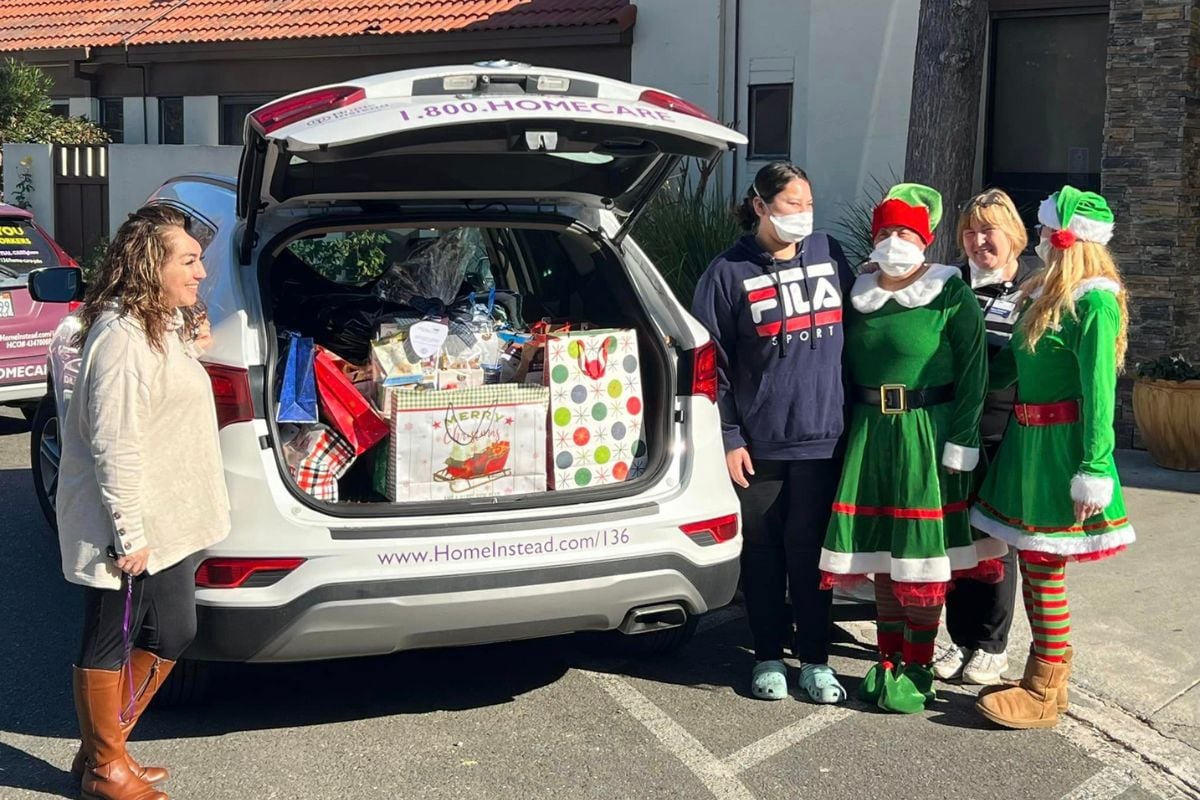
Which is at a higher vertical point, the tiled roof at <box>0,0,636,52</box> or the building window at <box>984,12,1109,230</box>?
the tiled roof at <box>0,0,636,52</box>

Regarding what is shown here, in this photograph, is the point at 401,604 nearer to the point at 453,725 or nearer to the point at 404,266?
the point at 453,725

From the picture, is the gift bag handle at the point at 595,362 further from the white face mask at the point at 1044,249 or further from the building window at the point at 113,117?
the building window at the point at 113,117

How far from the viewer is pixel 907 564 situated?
438 centimetres

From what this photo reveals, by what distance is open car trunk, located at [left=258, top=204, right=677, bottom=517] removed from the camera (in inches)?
165

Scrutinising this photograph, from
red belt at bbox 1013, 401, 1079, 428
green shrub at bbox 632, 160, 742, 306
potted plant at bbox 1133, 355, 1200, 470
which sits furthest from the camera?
green shrub at bbox 632, 160, 742, 306

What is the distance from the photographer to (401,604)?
3.89 m

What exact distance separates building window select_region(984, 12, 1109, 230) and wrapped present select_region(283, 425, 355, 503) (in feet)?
23.3

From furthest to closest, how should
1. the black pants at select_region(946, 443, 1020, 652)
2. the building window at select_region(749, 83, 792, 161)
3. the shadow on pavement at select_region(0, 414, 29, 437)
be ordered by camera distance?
the building window at select_region(749, 83, 792, 161) < the shadow on pavement at select_region(0, 414, 29, 437) < the black pants at select_region(946, 443, 1020, 652)

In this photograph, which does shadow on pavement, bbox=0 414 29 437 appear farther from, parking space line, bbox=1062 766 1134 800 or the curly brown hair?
parking space line, bbox=1062 766 1134 800

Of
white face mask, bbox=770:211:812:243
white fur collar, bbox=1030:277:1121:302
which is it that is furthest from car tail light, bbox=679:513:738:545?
white fur collar, bbox=1030:277:1121:302

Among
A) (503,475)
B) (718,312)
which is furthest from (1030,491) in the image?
(503,475)

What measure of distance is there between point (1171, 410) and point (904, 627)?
409 centimetres

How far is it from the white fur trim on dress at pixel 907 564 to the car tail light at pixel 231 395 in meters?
1.88

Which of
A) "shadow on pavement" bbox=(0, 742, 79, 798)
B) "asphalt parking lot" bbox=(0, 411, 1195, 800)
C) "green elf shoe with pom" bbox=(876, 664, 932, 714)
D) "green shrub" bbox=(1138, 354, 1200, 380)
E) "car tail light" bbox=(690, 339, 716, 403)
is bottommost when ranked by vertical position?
"shadow on pavement" bbox=(0, 742, 79, 798)
